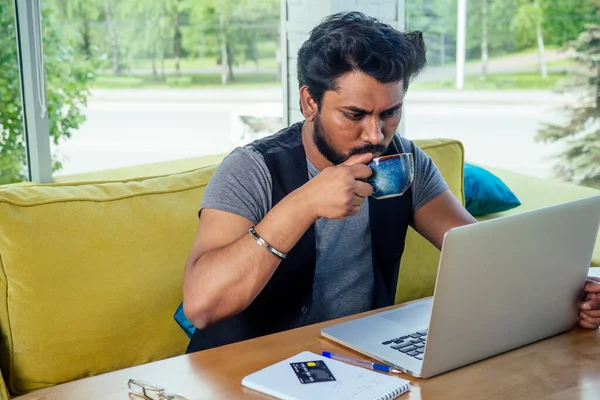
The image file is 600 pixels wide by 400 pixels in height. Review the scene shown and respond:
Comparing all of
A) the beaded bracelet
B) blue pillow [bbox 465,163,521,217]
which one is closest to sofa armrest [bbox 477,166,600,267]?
blue pillow [bbox 465,163,521,217]

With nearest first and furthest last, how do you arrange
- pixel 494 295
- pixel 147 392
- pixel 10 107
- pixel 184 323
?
pixel 147 392
pixel 494 295
pixel 184 323
pixel 10 107

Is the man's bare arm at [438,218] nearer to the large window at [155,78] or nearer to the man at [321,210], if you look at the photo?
the man at [321,210]

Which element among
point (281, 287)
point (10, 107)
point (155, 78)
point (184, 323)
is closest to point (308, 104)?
point (281, 287)

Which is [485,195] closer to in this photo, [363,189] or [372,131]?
[372,131]

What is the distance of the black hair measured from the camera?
1.78 m

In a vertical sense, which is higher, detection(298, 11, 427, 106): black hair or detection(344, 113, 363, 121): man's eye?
detection(298, 11, 427, 106): black hair

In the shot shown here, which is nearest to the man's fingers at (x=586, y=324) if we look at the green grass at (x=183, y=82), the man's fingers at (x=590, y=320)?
the man's fingers at (x=590, y=320)

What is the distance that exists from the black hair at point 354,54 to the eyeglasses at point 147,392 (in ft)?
2.69

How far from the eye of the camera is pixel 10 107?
3.07 m

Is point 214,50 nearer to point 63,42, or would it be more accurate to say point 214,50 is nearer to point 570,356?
point 63,42

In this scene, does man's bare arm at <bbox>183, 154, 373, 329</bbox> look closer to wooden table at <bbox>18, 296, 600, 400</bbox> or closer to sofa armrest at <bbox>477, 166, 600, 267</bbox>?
wooden table at <bbox>18, 296, 600, 400</bbox>

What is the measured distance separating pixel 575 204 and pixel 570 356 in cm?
26

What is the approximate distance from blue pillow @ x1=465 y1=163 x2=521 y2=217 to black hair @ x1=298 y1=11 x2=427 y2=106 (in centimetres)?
107

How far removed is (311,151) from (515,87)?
335 centimetres
